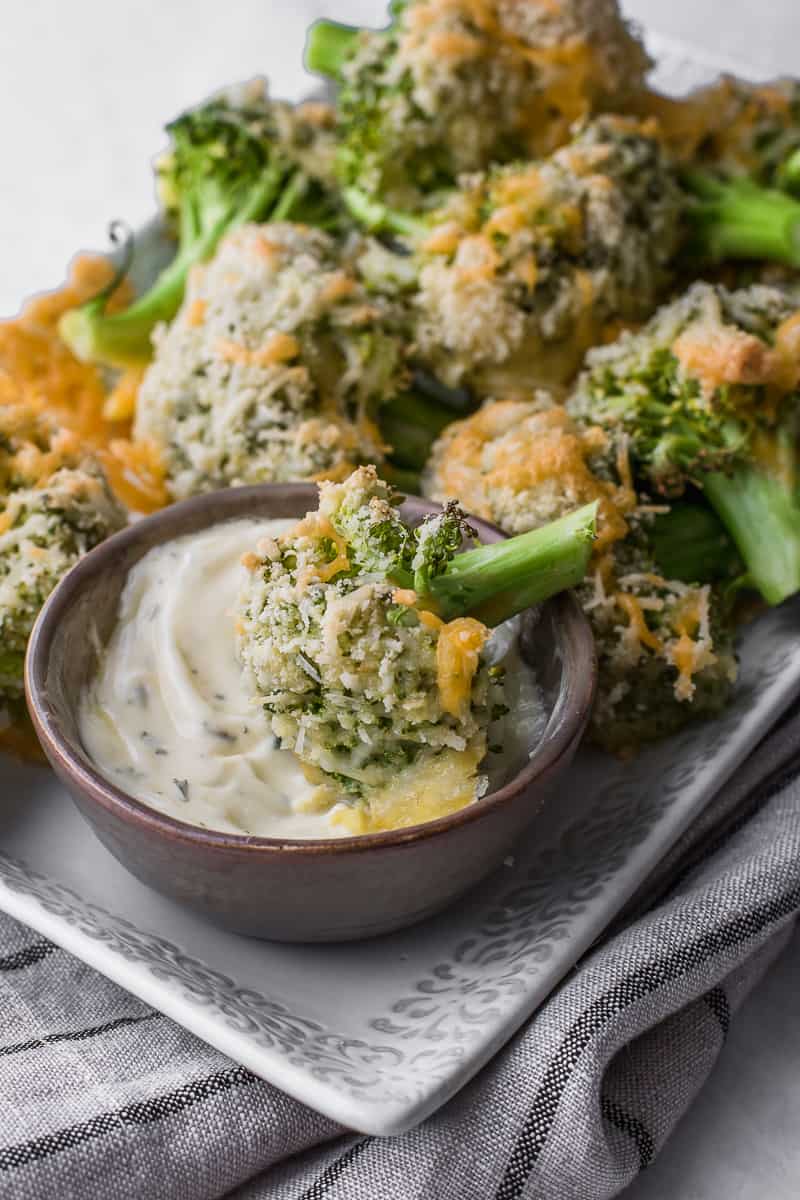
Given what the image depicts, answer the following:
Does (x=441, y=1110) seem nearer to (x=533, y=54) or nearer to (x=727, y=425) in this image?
(x=727, y=425)

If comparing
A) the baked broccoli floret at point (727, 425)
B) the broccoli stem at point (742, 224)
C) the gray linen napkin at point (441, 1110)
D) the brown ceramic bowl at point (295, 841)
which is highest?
the broccoli stem at point (742, 224)

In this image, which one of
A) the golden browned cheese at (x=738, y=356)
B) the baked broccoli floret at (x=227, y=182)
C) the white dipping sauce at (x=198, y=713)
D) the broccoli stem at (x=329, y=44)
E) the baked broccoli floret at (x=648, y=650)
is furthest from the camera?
the broccoli stem at (x=329, y=44)

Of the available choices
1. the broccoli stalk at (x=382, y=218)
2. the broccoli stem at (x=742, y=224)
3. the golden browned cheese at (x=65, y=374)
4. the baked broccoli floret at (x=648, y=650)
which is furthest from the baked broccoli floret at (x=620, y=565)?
the golden browned cheese at (x=65, y=374)

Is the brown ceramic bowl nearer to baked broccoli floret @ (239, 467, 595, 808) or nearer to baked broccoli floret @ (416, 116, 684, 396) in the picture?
baked broccoli floret @ (239, 467, 595, 808)

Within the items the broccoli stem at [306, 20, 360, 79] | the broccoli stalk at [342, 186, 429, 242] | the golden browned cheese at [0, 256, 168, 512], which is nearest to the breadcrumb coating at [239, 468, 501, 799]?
the golden browned cheese at [0, 256, 168, 512]

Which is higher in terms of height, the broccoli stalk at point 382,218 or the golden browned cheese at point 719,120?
the golden browned cheese at point 719,120

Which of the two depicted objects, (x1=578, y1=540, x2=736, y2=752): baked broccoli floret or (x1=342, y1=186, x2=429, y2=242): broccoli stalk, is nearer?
(x1=578, y1=540, x2=736, y2=752): baked broccoli floret

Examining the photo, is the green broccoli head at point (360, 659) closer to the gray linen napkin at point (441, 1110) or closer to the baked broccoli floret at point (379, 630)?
the baked broccoli floret at point (379, 630)
